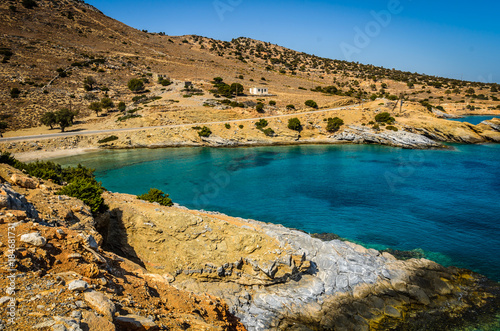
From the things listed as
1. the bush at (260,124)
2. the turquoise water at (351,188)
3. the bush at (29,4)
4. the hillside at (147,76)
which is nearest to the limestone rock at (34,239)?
Result: the turquoise water at (351,188)

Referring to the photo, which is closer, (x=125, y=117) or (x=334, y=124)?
(x=334, y=124)

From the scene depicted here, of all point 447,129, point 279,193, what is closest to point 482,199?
point 279,193

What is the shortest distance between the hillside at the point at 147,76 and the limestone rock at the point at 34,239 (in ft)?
190

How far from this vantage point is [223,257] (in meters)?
14.9

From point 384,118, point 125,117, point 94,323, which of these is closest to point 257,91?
point 384,118

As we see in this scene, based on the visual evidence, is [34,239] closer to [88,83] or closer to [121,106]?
[121,106]

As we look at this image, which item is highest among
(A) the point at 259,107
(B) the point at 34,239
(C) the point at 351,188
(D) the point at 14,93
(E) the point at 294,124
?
(A) the point at 259,107

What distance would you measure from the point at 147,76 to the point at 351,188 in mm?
79730

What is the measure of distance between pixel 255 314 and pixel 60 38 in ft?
380

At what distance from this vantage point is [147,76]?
89875mm

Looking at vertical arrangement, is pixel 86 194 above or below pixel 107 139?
above

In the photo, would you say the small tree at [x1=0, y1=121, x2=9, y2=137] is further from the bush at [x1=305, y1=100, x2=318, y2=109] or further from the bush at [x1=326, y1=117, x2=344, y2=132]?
the bush at [x1=305, y1=100, x2=318, y2=109]

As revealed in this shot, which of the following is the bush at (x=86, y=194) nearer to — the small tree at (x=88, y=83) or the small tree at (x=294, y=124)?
the small tree at (x=294, y=124)

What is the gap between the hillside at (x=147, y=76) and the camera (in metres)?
66.1
